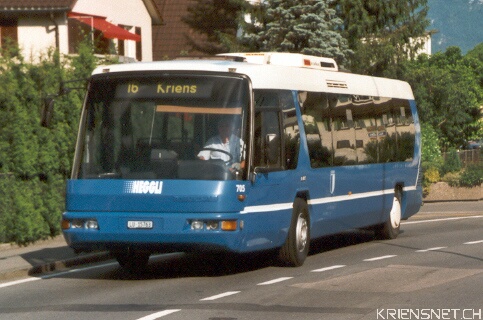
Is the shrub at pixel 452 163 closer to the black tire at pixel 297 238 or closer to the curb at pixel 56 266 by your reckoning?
the curb at pixel 56 266

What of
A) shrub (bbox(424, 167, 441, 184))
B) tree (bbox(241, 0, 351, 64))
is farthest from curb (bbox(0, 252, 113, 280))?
tree (bbox(241, 0, 351, 64))

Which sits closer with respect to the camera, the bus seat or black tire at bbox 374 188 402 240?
the bus seat

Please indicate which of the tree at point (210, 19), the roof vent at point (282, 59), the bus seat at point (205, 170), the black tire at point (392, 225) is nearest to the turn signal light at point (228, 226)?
the bus seat at point (205, 170)

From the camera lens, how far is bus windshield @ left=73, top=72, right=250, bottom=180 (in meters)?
14.1

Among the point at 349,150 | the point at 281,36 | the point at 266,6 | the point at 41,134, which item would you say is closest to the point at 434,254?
the point at 349,150

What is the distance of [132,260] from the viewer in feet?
51.6

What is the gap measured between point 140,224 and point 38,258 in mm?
3620

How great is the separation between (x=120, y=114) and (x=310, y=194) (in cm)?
327

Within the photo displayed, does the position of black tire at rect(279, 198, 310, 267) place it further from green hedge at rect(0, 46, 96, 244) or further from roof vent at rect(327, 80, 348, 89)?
green hedge at rect(0, 46, 96, 244)

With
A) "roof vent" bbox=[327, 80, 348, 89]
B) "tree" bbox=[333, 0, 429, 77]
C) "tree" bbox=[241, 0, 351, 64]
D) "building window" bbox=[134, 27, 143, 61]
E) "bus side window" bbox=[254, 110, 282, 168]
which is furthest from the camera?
"building window" bbox=[134, 27, 143, 61]

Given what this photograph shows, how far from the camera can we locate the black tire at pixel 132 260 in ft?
51.2

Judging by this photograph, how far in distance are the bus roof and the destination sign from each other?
0.19 meters

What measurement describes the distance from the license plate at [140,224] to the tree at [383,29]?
31.3 metres

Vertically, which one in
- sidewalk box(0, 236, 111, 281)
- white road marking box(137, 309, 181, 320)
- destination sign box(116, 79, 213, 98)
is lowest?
white road marking box(137, 309, 181, 320)
